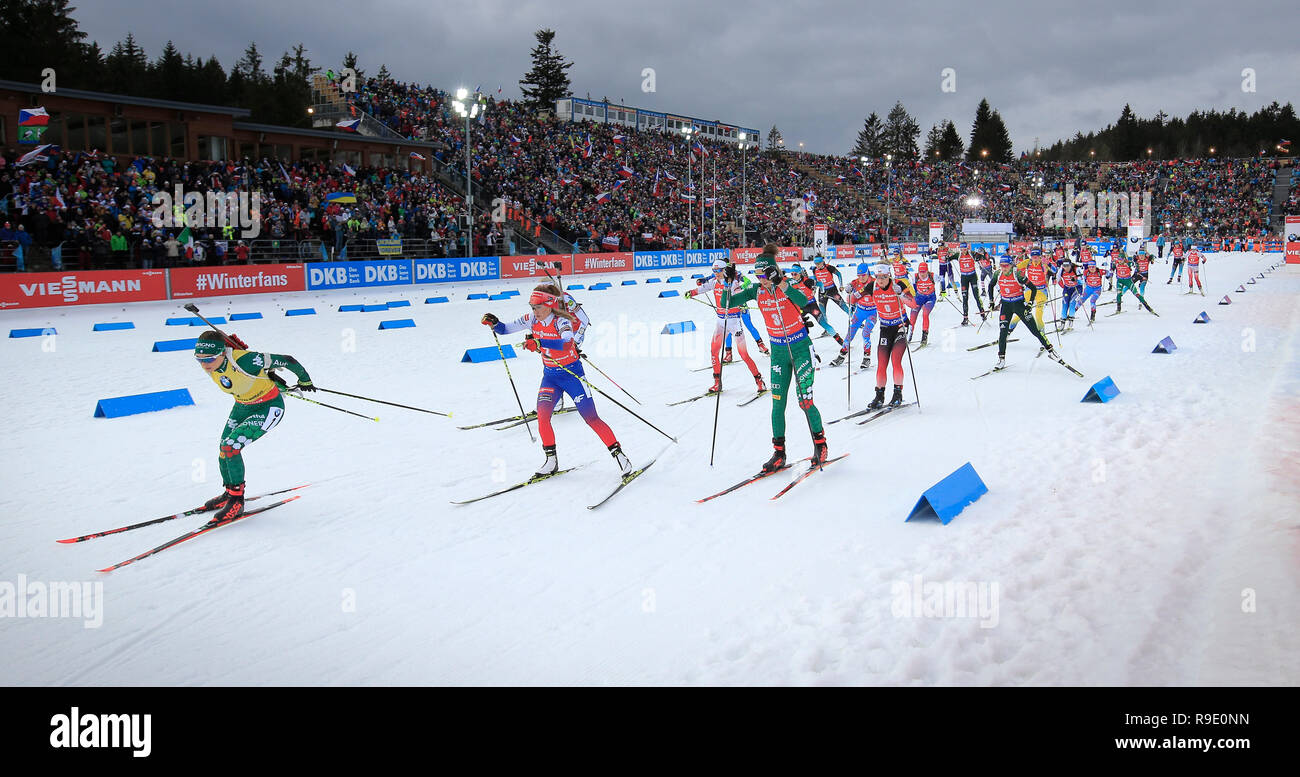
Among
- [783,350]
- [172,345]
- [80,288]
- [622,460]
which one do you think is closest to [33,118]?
[80,288]

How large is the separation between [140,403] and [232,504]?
538cm

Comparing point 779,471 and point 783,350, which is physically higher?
point 783,350

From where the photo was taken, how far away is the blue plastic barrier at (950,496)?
638cm

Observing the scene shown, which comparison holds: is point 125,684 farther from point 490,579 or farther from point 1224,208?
point 1224,208

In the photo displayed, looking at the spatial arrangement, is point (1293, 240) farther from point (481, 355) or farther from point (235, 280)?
point (235, 280)

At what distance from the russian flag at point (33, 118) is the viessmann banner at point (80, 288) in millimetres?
6838

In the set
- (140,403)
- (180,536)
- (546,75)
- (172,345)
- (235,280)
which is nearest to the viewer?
(180,536)

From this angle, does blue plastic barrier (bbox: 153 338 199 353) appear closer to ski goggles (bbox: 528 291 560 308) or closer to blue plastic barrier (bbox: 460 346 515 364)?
blue plastic barrier (bbox: 460 346 515 364)

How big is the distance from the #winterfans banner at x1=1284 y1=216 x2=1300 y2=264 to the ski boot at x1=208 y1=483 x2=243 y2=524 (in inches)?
2297

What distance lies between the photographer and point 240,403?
661cm

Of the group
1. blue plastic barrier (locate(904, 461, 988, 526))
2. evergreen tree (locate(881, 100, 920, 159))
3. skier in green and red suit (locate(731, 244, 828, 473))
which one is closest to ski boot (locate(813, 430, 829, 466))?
skier in green and red suit (locate(731, 244, 828, 473))

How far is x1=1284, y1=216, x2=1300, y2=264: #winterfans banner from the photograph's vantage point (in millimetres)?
46406
